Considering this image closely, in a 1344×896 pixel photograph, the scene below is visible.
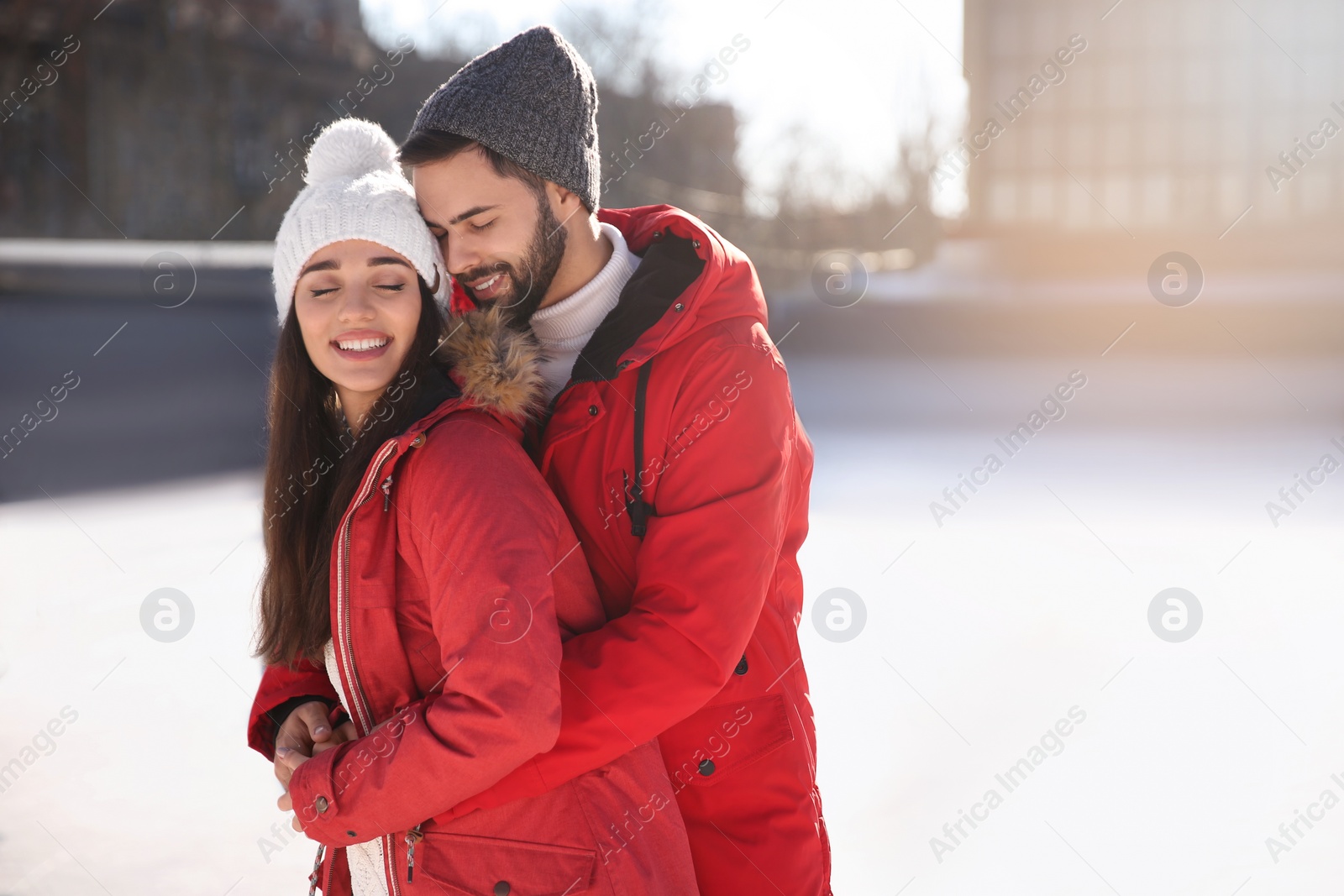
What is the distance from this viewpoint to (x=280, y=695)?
1.71 meters

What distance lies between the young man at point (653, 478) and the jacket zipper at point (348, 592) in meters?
0.17

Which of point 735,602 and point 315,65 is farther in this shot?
point 315,65

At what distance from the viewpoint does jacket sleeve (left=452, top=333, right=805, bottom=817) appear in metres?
1.40

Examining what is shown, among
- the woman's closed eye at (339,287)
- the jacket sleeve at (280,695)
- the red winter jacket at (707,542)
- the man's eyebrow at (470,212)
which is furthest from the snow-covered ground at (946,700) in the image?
the man's eyebrow at (470,212)

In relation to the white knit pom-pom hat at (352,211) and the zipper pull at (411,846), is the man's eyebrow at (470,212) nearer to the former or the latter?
the white knit pom-pom hat at (352,211)

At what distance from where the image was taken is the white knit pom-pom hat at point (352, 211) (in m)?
1.63

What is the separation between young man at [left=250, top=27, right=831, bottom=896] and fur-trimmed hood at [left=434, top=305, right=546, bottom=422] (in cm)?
12

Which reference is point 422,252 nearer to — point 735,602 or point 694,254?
point 694,254

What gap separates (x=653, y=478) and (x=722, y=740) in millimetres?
393

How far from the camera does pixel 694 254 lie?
5.92 ft

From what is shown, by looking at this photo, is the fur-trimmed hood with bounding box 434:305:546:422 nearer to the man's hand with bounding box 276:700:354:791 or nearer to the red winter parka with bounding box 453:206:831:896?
the red winter parka with bounding box 453:206:831:896

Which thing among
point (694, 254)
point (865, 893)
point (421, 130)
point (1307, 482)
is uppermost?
point (421, 130)

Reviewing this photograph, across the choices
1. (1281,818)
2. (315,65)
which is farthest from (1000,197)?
(1281,818)

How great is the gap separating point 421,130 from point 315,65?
57.3ft
